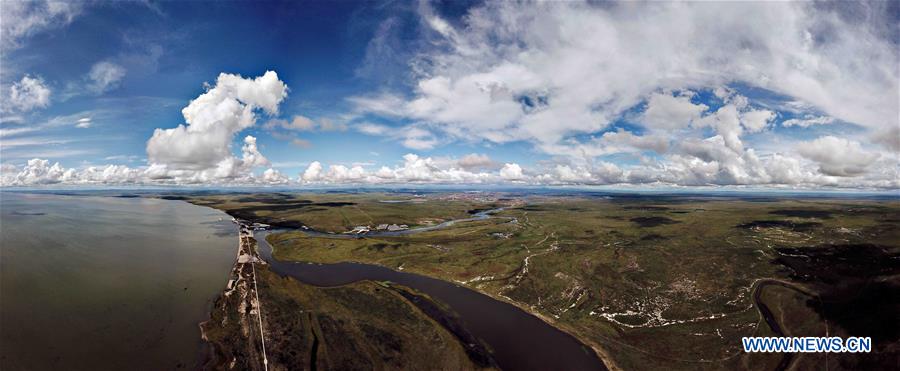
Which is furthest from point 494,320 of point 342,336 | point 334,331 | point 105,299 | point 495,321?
point 105,299

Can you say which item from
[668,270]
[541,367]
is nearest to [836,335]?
[668,270]

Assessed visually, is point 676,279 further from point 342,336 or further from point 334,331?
point 334,331

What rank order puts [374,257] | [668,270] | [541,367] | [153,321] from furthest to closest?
[374,257] → [668,270] → [153,321] → [541,367]

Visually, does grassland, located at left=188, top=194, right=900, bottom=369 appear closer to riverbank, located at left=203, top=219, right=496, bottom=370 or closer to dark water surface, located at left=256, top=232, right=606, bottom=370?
dark water surface, located at left=256, top=232, right=606, bottom=370

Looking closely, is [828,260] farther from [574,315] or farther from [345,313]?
[345,313]

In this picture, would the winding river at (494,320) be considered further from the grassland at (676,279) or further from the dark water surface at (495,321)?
the grassland at (676,279)

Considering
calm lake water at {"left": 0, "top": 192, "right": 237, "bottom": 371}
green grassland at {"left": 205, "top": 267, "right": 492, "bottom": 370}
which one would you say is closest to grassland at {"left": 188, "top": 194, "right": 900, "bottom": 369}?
green grassland at {"left": 205, "top": 267, "right": 492, "bottom": 370}
